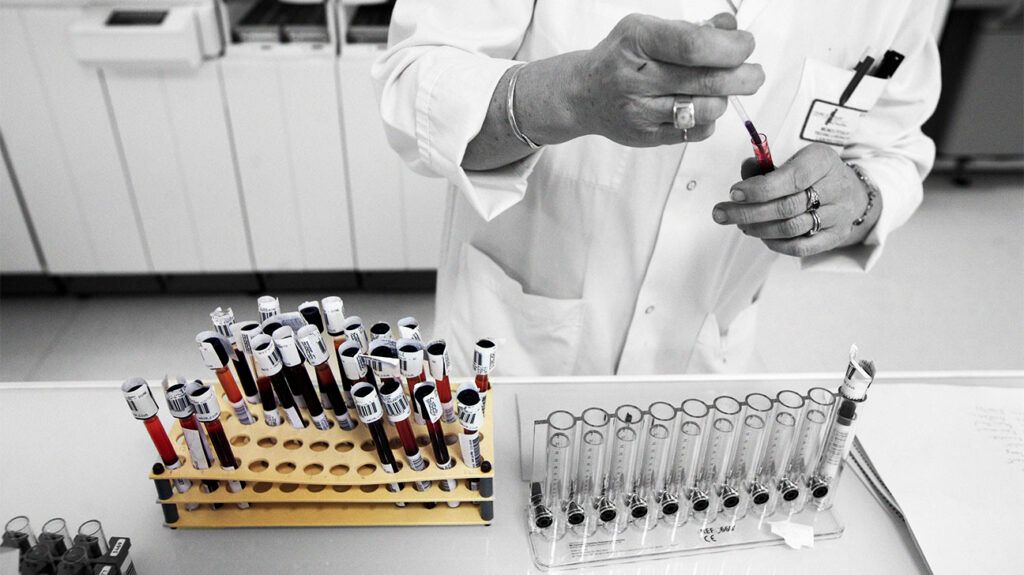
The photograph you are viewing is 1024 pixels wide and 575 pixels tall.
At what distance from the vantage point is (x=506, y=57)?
1.18 m

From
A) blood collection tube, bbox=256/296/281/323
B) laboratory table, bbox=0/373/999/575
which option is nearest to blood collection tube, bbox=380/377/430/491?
laboratory table, bbox=0/373/999/575

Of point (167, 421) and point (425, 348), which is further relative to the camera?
point (167, 421)

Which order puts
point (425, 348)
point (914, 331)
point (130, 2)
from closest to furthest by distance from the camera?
1. point (425, 348)
2. point (130, 2)
3. point (914, 331)

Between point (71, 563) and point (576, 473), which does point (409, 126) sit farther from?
point (71, 563)

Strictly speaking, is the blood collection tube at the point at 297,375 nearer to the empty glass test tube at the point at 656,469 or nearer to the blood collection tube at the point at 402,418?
the blood collection tube at the point at 402,418

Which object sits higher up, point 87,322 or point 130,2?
point 130,2

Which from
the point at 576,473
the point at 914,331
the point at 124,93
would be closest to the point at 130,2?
the point at 124,93

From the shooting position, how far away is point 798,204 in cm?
107

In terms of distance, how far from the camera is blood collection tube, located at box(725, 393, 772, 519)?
3.24 ft

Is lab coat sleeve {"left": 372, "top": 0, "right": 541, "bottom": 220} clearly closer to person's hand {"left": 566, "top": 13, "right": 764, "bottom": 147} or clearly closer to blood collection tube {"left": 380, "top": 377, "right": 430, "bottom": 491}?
person's hand {"left": 566, "top": 13, "right": 764, "bottom": 147}

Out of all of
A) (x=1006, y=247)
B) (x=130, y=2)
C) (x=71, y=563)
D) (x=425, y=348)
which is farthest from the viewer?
(x=1006, y=247)

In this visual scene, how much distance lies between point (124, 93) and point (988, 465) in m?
2.94

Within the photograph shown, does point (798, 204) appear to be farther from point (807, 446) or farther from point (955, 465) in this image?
point (955, 465)

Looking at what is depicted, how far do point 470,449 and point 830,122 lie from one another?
87 cm
